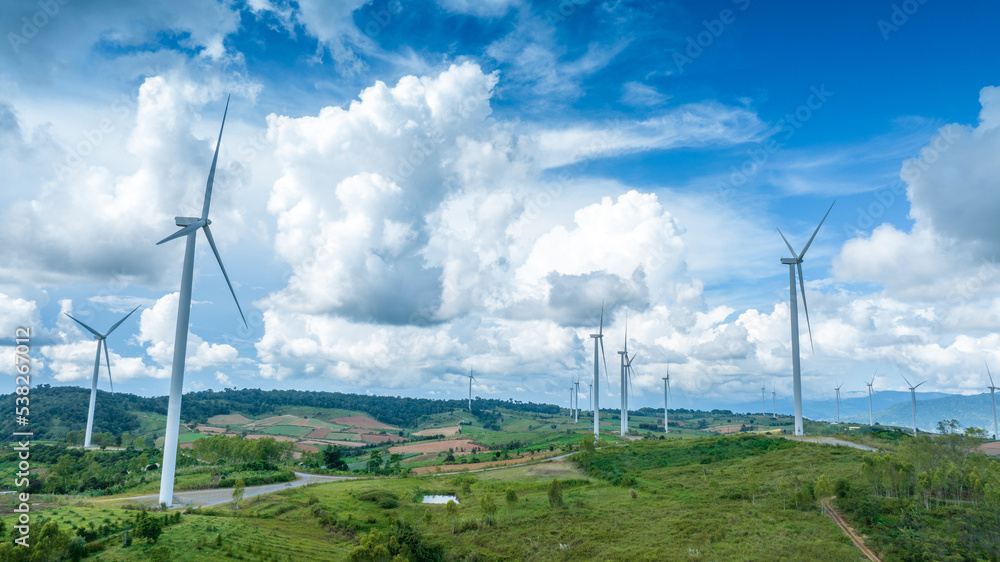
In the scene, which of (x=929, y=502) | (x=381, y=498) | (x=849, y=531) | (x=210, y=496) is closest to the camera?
(x=849, y=531)

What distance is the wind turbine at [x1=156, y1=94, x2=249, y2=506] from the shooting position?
259 feet

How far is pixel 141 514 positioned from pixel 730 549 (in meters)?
75.3

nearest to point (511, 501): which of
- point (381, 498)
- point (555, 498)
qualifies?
point (555, 498)

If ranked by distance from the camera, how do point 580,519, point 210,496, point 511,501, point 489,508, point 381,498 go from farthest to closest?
point 381,498 → point 210,496 → point 511,501 → point 489,508 → point 580,519

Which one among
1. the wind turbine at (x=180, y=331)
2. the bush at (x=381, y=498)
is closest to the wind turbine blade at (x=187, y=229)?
the wind turbine at (x=180, y=331)

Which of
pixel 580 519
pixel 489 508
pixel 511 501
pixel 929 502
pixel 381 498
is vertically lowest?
pixel 381 498

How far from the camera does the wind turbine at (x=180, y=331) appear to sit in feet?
259

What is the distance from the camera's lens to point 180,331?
80.6 meters

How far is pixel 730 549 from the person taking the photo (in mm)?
69688

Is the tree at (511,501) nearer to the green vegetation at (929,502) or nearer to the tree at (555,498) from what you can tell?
the tree at (555,498)

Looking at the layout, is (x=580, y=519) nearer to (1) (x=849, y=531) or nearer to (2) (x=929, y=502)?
(1) (x=849, y=531)

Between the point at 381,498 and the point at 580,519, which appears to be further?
the point at 381,498

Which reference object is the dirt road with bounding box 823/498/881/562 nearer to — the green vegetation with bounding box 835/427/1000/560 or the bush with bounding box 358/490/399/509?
the green vegetation with bounding box 835/427/1000/560

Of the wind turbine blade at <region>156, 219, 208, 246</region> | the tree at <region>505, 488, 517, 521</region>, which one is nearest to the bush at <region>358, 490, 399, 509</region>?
the tree at <region>505, 488, 517, 521</region>
